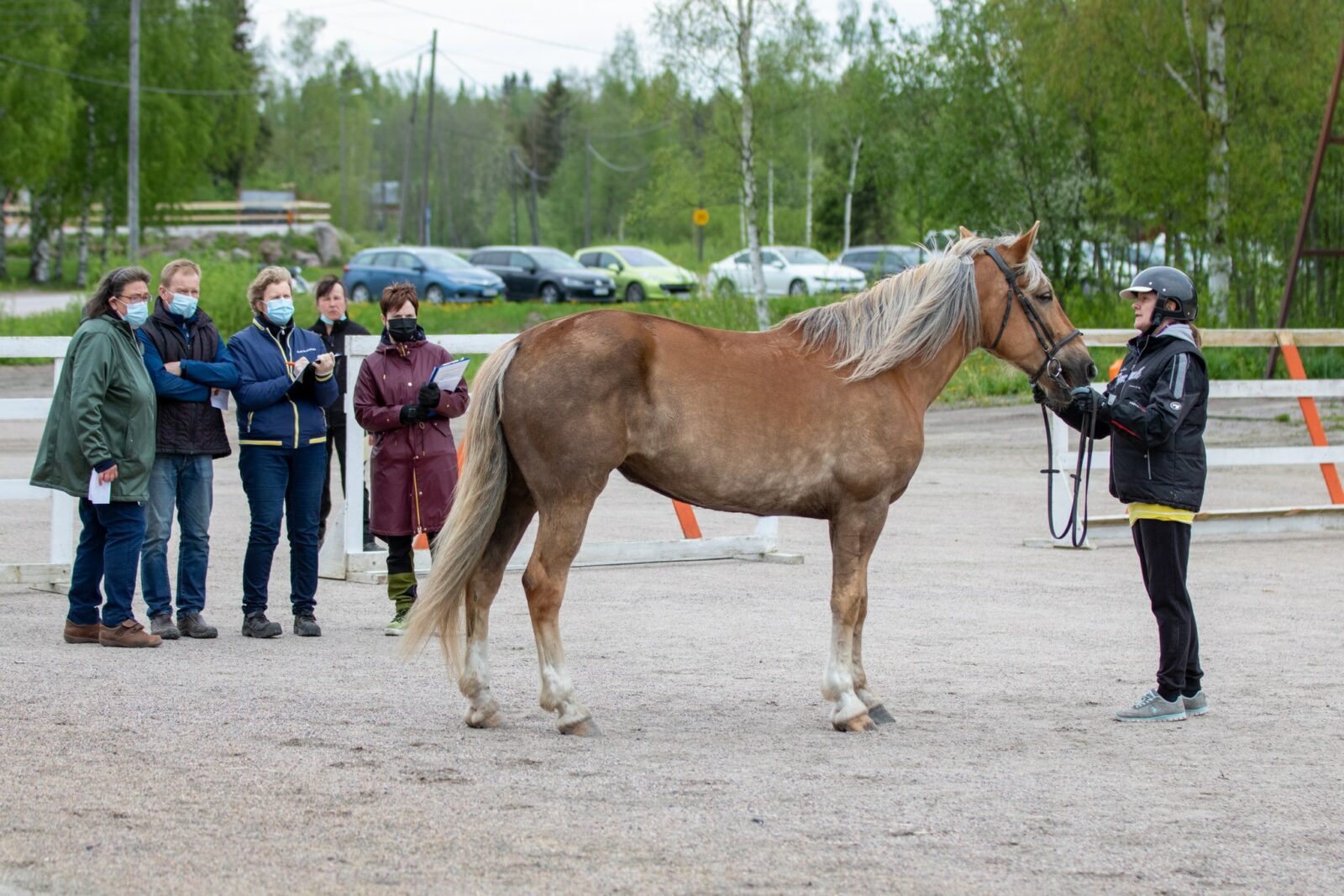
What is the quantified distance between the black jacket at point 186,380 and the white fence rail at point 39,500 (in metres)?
1.58

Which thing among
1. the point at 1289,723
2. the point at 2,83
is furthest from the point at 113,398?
the point at 2,83

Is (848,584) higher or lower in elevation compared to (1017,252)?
lower

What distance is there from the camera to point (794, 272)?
3556cm

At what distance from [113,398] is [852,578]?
3750 mm


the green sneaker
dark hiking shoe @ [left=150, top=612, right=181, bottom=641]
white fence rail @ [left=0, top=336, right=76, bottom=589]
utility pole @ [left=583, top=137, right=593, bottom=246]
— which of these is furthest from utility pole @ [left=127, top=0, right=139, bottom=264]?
utility pole @ [left=583, top=137, right=593, bottom=246]

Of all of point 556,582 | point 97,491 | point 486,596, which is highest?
point 97,491

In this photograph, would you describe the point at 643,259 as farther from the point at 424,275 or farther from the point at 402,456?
the point at 402,456

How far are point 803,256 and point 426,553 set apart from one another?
1174 inches

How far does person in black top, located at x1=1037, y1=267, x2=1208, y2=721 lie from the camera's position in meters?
5.79

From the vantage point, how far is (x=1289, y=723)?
5719mm

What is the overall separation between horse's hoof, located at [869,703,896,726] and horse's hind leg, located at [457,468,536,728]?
4.95 ft

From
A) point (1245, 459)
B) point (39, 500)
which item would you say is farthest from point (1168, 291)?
point (39, 500)

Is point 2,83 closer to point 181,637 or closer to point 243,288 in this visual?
point 243,288

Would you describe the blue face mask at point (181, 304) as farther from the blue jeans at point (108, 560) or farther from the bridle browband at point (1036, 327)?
the bridle browband at point (1036, 327)
